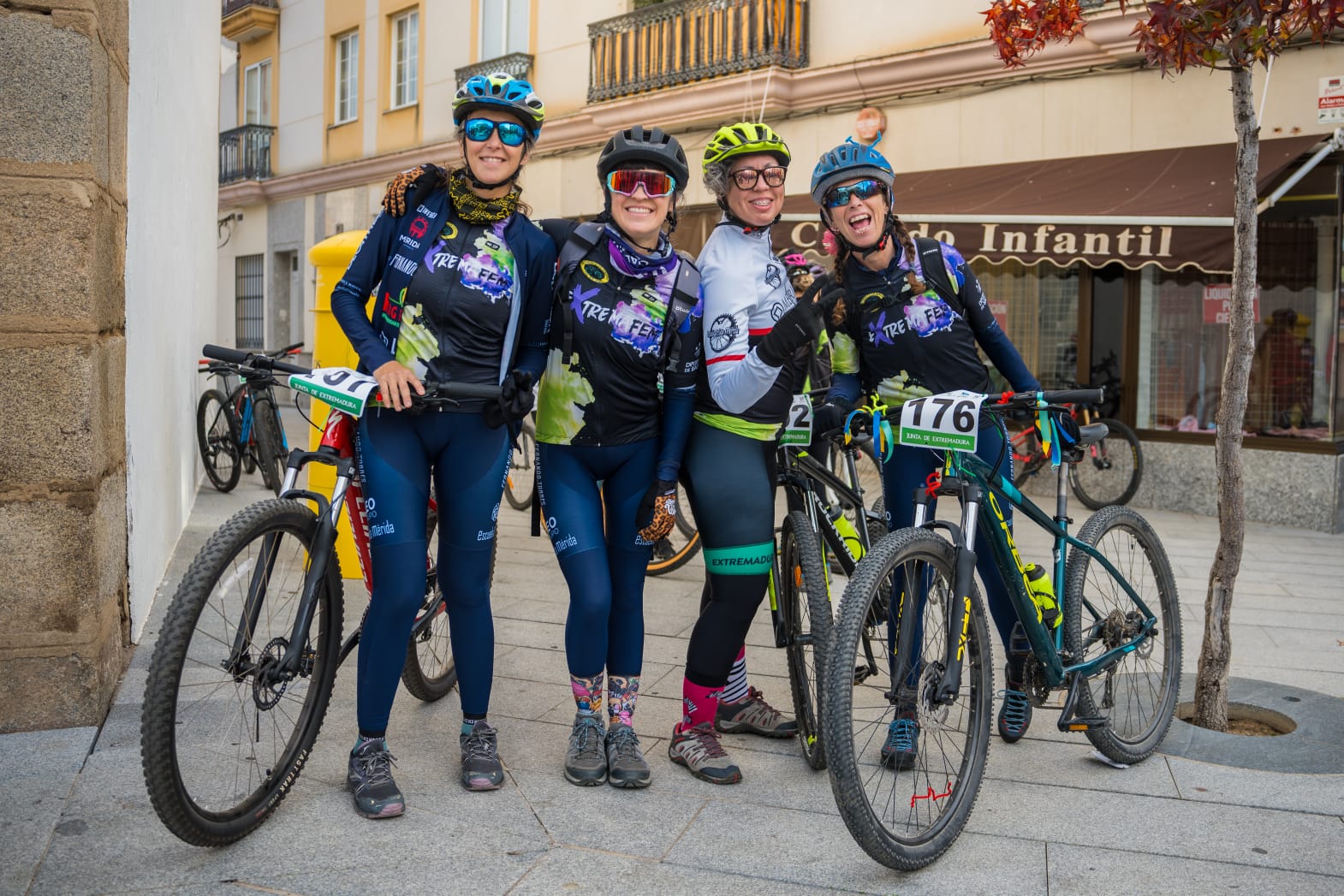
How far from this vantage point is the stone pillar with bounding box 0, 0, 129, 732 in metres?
3.87

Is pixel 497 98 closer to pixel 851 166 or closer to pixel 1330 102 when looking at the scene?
pixel 851 166

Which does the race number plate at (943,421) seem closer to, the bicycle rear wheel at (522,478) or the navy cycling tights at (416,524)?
the navy cycling tights at (416,524)

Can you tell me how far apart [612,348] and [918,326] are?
0.97 m

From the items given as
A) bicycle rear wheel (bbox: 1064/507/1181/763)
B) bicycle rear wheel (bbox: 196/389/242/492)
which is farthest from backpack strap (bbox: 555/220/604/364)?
bicycle rear wheel (bbox: 196/389/242/492)

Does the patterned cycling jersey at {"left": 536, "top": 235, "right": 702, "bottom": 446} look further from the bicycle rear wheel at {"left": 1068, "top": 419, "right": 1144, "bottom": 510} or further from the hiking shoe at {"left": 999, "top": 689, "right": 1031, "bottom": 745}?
the bicycle rear wheel at {"left": 1068, "top": 419, "right": 1144, "bottom": 510}

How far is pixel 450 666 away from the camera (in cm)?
455

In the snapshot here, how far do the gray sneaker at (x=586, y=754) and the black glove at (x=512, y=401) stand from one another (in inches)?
37.3

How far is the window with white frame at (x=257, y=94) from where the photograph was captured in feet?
83.9

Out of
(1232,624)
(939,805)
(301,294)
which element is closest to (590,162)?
(301,294)

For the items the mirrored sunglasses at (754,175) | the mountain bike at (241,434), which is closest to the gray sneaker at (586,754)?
the mirrored sunglasses at (754,175)

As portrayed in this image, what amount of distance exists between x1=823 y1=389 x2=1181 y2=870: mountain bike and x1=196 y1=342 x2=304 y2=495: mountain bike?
614 cm

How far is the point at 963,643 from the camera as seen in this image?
3.21 meters

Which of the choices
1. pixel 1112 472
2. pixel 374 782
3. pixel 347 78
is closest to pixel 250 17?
pixel 347 78

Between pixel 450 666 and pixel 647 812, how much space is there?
1323 millimetres
